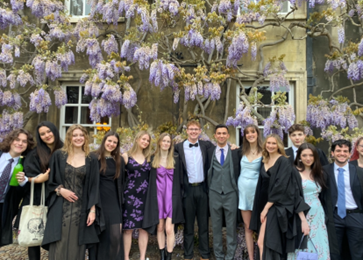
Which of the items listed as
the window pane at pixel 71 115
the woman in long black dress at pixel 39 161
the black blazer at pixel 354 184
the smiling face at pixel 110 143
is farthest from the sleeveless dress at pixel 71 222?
the window pane at pixel 71 115

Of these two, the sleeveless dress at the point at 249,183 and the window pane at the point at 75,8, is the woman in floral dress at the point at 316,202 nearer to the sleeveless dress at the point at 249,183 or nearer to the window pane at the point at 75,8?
the sleeveless dress at the point at 249,183

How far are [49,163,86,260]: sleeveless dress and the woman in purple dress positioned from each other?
0.89 m

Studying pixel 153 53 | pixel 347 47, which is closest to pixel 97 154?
pixel 153 53

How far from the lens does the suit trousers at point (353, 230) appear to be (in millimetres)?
3184

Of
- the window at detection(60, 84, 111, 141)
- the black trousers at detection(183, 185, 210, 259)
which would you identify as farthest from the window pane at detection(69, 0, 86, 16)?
the black trousers at detection(183, 185, 210, 259)

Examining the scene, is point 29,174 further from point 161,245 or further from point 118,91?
point 118,91

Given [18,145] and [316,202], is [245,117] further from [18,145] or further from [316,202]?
[18,145]

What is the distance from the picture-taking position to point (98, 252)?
3332mm

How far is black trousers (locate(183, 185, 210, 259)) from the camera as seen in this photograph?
3.94 m

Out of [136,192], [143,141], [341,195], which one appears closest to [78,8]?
[143,141]

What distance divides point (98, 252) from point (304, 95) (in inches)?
192

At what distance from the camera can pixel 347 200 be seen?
328 cm

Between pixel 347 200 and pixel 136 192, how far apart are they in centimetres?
237

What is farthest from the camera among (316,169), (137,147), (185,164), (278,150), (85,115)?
(85,115)
